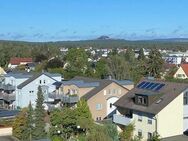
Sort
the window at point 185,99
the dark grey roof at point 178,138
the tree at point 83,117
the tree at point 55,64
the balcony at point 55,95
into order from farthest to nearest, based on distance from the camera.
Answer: the tree at point 55,64 < the balcony at point 55,95 < the tree at point 83,117 < the window at point 185,99 < the dark grey roof at point 178,138

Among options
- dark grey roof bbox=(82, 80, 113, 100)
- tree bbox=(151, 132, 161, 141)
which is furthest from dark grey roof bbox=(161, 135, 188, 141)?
dark grey roof bbox=(82, 80, 113, 100)

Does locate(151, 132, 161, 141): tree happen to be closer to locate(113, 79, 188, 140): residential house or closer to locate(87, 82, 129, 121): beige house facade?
locate(113, 79, 188, 140): residential house

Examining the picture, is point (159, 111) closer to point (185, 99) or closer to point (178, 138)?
point (178, 138)

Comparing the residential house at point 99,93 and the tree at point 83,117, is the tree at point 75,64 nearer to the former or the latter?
the residential house at point 99,93

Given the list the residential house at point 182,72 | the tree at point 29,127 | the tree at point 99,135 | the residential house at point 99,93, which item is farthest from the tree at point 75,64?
the tree at point 99,135

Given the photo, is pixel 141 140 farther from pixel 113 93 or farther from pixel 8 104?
pixel 8 104

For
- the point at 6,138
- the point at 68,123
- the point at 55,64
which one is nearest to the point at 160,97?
the point at 68,123
